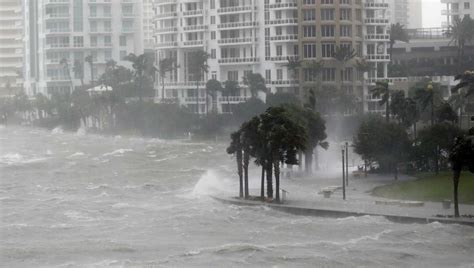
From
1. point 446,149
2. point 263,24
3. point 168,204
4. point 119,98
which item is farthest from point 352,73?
point 168,204

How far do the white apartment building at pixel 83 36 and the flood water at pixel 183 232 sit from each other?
49.5 metres

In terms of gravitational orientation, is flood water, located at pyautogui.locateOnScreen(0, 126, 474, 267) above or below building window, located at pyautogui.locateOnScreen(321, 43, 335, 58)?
below

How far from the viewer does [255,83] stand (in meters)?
69.8

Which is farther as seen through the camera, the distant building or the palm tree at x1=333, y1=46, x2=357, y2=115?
the distant building

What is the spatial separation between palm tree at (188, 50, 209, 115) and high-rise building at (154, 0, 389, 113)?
1.85 ft

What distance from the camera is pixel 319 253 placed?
25.4 meters

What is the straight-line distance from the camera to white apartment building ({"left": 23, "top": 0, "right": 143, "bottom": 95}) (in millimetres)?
92875

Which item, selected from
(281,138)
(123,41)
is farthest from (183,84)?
(281,138)

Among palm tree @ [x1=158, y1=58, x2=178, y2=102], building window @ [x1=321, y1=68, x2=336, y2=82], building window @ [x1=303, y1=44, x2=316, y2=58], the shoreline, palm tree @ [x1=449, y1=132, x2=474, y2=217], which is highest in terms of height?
building window @ [x1=303, y1=44, x2=316, y2=58]

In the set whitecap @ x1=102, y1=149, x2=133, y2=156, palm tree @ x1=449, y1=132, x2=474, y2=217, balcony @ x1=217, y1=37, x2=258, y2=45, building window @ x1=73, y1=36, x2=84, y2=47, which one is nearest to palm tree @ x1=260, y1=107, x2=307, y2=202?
palm tree @ x1=449, y1=132, x2=474, y2=217

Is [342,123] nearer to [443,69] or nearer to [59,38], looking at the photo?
[443,69]

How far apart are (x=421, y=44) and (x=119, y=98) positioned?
20773mm

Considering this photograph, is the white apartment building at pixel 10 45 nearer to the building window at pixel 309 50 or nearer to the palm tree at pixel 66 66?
the palm tree at pixel 66 66

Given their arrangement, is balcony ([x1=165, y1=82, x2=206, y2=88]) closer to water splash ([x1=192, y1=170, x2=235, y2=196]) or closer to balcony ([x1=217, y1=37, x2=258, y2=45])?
balcony ([x1=217, y1=37, x2=258, y2=45])
